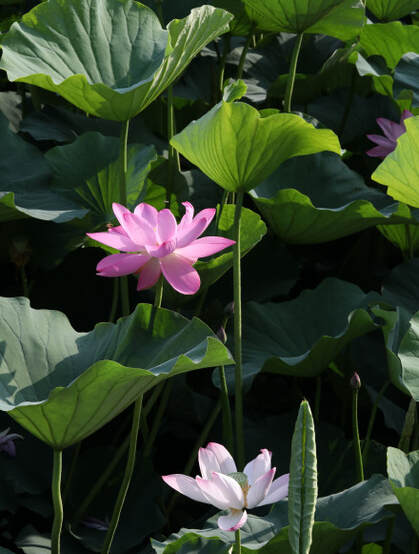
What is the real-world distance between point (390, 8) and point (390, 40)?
132 millimetres

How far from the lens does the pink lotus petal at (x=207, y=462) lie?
84 centimetres

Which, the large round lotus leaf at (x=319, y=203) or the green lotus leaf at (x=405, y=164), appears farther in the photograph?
the large round lotus leaf at (x=319, y=203)

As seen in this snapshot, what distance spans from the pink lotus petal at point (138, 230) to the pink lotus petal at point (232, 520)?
0.33 meters

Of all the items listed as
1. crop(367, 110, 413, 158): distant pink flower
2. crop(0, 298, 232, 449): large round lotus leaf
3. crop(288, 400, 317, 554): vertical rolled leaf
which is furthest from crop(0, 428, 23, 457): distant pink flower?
crop(367, 110, 413, 158): distant pink flower

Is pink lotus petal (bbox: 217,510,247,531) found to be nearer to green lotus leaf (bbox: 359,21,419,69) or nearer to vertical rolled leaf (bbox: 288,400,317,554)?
vertical rolled leaf (bbox: 288,400,317,554)

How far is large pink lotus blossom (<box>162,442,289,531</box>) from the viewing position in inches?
30.7

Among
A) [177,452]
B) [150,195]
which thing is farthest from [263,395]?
[150,195]

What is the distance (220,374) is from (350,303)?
14.2 inches

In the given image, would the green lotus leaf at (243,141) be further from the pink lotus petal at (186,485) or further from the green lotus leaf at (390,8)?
the green lotus leaf at (390,8)

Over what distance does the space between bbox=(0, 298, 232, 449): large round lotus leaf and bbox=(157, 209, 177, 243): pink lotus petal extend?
4.1 inches

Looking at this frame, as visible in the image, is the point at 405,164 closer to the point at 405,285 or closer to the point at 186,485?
the point at 405,285

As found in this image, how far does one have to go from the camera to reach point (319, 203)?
5.40ft

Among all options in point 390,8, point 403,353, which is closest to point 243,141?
point 403,353

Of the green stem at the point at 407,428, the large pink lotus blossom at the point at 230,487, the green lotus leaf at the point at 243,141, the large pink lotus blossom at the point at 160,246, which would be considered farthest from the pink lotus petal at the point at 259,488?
the green lotus leaf at the point at 243,141
